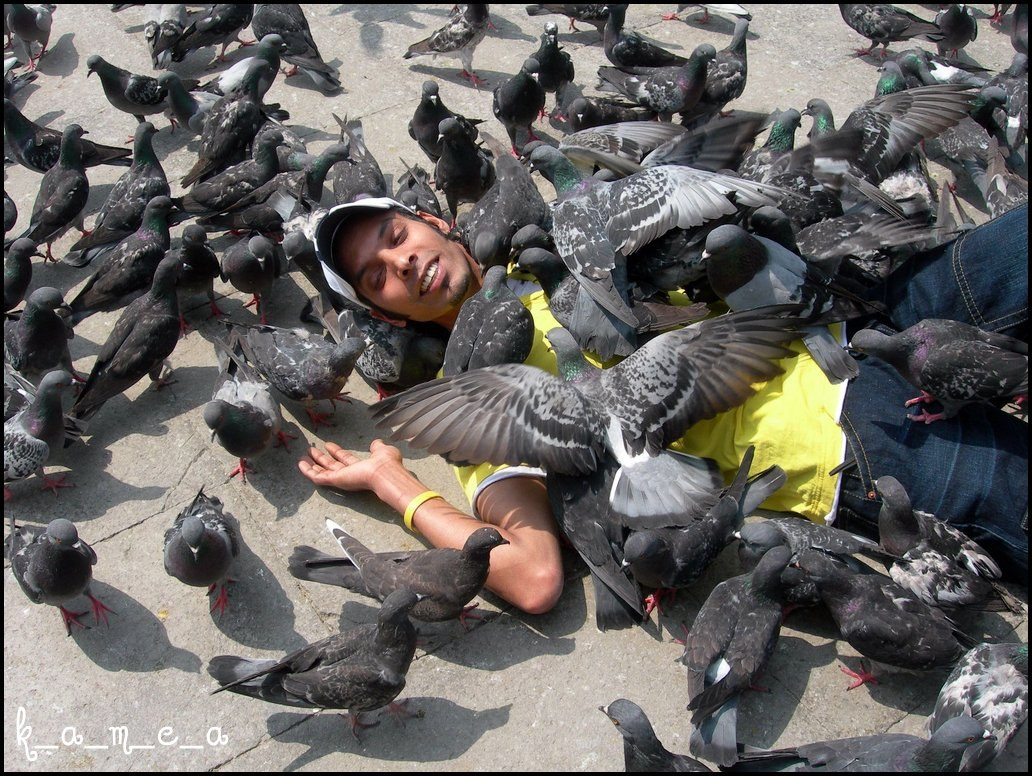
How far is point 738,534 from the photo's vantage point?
12.3ft

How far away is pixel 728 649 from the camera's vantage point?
3352 millimetres

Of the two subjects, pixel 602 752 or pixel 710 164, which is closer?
pixel 602 752

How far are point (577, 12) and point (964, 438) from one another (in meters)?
6.00

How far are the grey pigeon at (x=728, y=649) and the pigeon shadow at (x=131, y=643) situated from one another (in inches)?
81.7

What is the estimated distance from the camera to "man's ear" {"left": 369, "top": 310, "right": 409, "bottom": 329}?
4504 mm

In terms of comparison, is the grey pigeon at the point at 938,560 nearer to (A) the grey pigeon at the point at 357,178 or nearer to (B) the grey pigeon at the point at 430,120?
(A) the grey pigeon at the point at 357,178

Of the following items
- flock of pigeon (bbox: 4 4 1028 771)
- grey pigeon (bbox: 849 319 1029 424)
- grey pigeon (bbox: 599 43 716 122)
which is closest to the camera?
flock of pigeon (bbox: 4 4 1028 771)

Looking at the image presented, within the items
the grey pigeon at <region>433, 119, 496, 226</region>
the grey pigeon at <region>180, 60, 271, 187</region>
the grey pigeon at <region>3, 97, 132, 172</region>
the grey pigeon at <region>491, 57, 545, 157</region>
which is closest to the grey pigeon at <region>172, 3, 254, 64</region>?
the grey pigeon at <region>180, 60, 271, 187</region>

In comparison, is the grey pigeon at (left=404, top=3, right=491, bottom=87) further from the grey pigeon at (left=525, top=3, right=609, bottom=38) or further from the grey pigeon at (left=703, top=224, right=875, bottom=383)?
the grey pigeon at (left=703, top=224, right=875, bottom=383)

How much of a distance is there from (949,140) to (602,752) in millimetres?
5167

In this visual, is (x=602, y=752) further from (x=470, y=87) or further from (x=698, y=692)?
(x=470, y=87)

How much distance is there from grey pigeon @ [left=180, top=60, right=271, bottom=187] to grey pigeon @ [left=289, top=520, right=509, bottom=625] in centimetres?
370

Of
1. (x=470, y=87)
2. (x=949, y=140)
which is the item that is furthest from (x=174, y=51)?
(x=949, y=140)

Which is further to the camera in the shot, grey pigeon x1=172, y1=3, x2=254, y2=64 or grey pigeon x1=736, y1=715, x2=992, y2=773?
grey pigeon x1=172, y1=3, x2=254, y2=64
